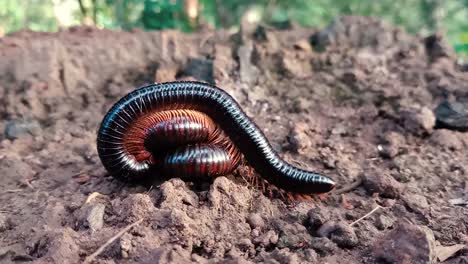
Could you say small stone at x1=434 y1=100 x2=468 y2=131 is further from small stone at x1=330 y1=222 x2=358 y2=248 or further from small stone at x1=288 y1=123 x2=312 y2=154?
small stone at x1=330 y1=222 x2=358 y2=248

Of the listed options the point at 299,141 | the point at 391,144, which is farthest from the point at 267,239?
the point at 391,144

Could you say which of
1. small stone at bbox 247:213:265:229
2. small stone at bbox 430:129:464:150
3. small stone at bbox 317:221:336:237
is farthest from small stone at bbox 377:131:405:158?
small stone at bbox 247:213:265:229

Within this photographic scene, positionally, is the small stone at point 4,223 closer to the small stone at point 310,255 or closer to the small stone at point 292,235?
the small stone at point 292,235

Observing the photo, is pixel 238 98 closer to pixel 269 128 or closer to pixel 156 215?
pixel 269 128

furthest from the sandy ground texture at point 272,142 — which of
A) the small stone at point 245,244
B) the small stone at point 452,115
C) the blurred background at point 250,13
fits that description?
the blurred background at point 250,13

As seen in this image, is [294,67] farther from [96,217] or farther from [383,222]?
[96,217]

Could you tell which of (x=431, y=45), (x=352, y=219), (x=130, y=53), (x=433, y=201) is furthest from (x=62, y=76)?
(x=431, y=45)
